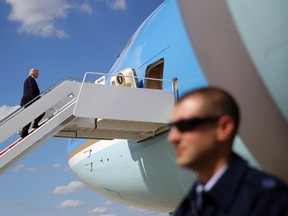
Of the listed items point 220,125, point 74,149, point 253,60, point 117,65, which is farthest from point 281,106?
point 74,149

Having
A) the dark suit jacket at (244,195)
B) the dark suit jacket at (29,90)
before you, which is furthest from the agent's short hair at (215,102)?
the dark suit jacket at (29,90)

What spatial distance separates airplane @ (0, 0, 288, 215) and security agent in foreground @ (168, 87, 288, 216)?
316 centimetres

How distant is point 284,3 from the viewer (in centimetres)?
524

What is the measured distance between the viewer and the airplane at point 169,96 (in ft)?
16.3

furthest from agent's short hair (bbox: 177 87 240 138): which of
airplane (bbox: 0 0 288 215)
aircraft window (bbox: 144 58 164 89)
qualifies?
aircraft window (bbox: 144 58 164 89)

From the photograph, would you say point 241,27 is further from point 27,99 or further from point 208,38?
point 27,99

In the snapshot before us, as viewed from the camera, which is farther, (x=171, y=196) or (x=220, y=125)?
(x=171, y=196)

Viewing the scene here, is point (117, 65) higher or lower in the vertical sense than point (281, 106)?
higher

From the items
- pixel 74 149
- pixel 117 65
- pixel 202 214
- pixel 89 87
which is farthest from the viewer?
pixel 74 149

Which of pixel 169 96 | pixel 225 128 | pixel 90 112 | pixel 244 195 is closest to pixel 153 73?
pixel 169 96

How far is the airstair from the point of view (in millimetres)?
8414

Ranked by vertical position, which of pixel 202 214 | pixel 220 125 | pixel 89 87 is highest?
pixel 89 87

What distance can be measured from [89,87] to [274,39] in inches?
164

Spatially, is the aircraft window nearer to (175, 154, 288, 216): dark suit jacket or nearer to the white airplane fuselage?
the white airplane fuselage
